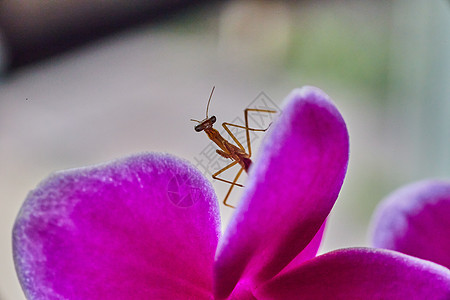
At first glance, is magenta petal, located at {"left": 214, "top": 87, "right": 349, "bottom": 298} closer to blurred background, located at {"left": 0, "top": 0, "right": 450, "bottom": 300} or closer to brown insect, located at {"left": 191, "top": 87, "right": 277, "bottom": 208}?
brown insect, located at {"left": 191, "top": 87, "right": 277, "bottom": 208}

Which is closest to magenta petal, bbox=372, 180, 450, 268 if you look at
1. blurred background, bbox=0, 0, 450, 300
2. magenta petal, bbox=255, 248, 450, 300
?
magenta petal, bbox=255, 248, 450, 300

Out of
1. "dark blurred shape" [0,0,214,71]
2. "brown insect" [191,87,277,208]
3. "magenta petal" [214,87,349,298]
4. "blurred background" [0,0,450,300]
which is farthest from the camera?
"blurred background" [0,0,450,300]

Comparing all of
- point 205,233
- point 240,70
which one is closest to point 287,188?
point 205,233

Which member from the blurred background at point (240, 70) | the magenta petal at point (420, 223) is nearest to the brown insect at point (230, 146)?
the magenta petal at point (420, 223)

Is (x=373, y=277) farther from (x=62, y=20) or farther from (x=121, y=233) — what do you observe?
(x=62, y=20)

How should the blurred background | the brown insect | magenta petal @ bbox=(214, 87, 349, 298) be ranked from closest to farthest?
magenta petal @ bbox=(214, 87, 349, 298)
the brown insect
the blurred background

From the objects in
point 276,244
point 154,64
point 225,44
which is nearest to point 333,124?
point 276,244

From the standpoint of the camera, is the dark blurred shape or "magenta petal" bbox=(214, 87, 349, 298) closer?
"magenta petal" bbox=(214, 87, 349, 298)

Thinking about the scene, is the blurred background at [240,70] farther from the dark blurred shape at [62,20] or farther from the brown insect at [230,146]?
the brown insect at [230,146]
